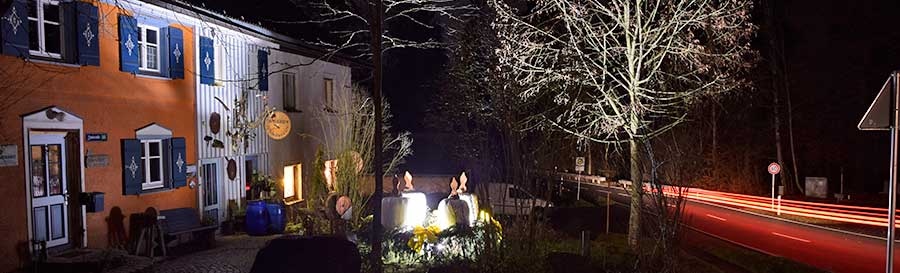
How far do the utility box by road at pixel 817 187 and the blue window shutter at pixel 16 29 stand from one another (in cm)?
3007

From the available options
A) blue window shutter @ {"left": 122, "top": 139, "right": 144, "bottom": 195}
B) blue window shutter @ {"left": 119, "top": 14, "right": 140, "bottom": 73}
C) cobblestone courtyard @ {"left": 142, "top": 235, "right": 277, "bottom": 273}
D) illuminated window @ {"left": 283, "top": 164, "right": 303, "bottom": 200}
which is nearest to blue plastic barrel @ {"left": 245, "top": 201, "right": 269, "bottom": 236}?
cobblestone courtyard @ {"left": 142, "top": 235, "right": 277, "bottom": 273}

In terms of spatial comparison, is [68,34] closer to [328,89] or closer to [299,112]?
[299,112]

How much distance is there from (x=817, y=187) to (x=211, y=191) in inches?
1029

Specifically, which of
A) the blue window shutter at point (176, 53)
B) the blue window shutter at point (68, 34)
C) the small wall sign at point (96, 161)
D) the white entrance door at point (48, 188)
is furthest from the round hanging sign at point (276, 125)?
A: the blue window shutter at point (68, 34)

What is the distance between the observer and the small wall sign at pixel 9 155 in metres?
9.66

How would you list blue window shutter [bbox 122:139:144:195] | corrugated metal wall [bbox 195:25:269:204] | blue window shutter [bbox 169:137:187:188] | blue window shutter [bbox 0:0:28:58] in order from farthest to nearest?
corrugated metal wall [bbox 195:25:269:204] → blue window shutter [bbox 169:137:187:188] → blue window shutter [bbox 122:139:144:195] → blue window shutter [bbox 0:0:28:58]

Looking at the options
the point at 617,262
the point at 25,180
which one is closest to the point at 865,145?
the point at 617,262

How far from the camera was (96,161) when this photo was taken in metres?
11.5

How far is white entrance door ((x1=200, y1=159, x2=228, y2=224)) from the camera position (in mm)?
14752

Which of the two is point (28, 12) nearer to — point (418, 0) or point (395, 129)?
point (418, 0)

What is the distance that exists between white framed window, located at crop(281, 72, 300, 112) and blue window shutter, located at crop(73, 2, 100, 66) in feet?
25.5

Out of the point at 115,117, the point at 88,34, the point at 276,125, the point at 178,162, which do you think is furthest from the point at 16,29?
the point at 276,125

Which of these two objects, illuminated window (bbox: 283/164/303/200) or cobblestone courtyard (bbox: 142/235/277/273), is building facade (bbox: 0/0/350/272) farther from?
illuminated window (bbox: 283/164/303/200)

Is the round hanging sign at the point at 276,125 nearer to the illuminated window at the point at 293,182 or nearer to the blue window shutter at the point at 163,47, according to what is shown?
the illuminated window at the point at 293,182
